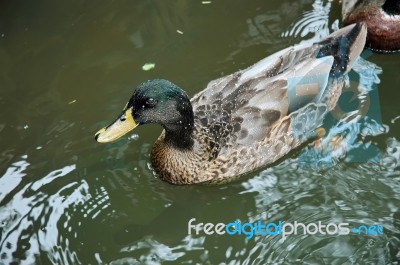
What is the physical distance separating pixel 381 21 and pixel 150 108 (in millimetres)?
2562

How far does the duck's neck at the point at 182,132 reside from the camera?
4184mm

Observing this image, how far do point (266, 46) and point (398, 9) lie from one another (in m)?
1.24

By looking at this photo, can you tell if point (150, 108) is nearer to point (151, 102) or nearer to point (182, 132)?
point (151, 102)

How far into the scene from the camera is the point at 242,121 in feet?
14.2

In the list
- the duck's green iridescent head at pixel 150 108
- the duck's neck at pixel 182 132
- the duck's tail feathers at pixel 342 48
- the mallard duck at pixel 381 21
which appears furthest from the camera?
the mallard duck at pixel 381 21

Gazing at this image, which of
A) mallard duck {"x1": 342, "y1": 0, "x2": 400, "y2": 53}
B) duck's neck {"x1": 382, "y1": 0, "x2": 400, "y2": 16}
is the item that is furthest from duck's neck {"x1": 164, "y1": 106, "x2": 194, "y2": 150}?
duck's neck {"x1": 382, "y1": 0, "x2": 400, "y2": 16}

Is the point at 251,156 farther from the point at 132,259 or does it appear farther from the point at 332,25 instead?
the point at 332,25

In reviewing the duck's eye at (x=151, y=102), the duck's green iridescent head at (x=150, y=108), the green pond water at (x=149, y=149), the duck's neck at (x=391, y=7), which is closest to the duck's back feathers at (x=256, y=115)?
the green pond water at (x=149, y=149)

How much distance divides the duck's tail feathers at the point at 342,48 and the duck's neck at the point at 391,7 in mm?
704

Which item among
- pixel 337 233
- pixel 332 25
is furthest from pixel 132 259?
pixel 332 25

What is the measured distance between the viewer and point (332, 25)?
18.8ft

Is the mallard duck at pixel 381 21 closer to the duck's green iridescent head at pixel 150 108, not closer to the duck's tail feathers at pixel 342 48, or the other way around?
the duck's tail feathers at pixel 342 48

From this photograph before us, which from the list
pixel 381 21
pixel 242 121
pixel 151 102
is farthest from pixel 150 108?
pixel 381 21

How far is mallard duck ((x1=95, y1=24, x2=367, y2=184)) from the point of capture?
170 inches
